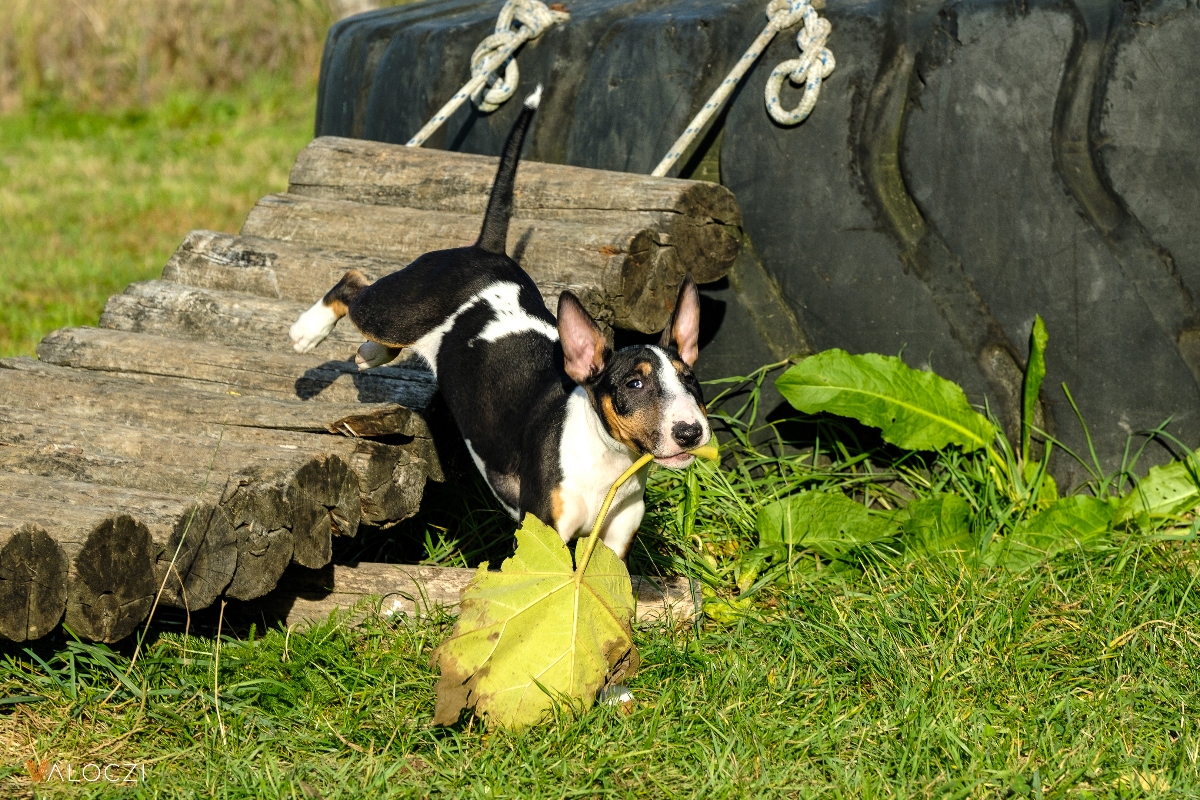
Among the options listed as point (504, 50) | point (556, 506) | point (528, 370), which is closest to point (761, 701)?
point (556, 506)

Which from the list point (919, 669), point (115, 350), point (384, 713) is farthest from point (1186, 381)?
point (115, 350)

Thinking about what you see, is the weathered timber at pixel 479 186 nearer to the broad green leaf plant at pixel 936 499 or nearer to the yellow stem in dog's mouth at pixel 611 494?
the broad green leaf plant at pixel 936 499

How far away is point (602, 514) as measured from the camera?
3.01 meters

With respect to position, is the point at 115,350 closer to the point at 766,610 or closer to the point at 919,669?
the point at 766,610

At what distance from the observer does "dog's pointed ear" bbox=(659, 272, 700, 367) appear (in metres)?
3.13

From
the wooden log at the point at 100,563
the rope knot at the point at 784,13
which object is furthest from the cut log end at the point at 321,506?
the rope knot at the point at 784,13

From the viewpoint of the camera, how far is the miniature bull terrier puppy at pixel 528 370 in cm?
304

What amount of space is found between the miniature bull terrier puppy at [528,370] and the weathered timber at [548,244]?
0.58 feet

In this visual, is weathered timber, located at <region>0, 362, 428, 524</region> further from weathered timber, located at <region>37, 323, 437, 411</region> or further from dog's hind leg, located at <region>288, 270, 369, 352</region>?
dog's hind leg, located at <region>288, 270, 369, 352</region>

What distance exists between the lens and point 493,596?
9.36 feet

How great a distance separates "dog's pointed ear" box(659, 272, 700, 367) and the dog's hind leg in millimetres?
1191

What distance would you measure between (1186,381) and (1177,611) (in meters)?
0.77

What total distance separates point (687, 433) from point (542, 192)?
1.59m

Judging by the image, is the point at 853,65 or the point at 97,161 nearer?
the point at 853,65
